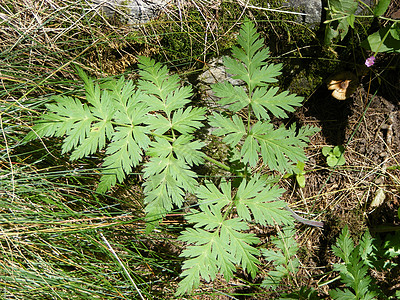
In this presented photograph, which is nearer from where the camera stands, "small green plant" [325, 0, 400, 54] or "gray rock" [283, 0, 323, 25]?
"small green plant" [325, 0, 400, 54]

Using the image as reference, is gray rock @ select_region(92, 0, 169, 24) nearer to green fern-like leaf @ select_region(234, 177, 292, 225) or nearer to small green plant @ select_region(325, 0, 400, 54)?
small green plant @ select_region(325, 0, 400, 54)

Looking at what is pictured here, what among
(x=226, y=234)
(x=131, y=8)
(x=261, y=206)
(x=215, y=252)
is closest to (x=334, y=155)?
(x=261, y=206)

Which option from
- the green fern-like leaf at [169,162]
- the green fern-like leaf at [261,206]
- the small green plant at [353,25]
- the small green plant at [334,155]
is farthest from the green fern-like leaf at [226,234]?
the small green plant at [353,25]

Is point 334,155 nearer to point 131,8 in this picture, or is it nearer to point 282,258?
point 282,258

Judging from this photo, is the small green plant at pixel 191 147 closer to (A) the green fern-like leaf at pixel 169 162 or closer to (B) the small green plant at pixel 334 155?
(A) the green fern-like leaf at pixel 169 162

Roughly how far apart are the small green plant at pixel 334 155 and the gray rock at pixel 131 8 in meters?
1.93

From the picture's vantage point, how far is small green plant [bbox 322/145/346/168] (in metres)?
3.18

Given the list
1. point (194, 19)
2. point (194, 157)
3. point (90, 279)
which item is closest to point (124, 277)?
point (90, 279)

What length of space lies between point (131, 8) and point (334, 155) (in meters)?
2.21

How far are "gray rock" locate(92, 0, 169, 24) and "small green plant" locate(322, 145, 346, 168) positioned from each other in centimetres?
193

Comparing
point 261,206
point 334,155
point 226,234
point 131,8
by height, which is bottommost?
point 334,155

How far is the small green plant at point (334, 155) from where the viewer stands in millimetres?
3178

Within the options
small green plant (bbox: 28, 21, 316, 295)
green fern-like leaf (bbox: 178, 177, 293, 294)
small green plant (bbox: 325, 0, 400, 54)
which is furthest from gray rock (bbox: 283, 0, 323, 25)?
green fern-like leaf (bbox: 178, 177, 293, 294)

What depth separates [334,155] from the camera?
10.5 feet
